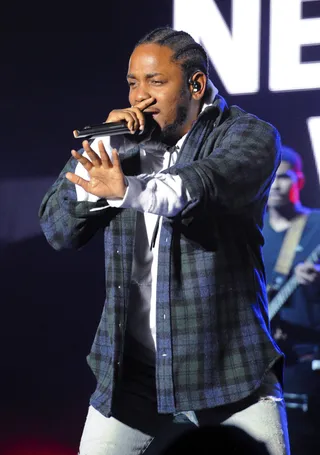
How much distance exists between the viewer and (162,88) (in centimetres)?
192

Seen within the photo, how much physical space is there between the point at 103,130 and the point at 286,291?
191 cm

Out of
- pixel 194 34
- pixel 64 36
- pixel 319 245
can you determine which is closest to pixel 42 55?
pixel 64 36

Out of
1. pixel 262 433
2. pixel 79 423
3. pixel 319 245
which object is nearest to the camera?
pixel 262 433

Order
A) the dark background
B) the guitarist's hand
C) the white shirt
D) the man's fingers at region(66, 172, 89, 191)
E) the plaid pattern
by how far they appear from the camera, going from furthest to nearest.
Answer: the dark background
the guitarist's hand
the white shirt
the plaid pattern
the man's fingers at region(66, 172, 89, 191)

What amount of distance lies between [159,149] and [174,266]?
1.14ft

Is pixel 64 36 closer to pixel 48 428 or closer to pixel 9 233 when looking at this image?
pixel 9 233

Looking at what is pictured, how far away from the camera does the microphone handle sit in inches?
67.8

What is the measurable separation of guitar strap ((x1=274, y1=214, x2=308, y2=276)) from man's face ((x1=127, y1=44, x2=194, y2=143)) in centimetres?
159

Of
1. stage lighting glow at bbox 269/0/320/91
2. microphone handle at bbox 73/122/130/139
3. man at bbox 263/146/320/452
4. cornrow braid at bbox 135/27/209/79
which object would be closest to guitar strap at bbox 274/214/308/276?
man at bbox 263/146/320/452

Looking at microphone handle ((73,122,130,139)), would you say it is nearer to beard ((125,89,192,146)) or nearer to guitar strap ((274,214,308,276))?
beard ((125,89,192,146))

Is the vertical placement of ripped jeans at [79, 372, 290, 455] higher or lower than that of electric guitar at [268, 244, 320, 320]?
higher

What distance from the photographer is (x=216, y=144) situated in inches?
72.2

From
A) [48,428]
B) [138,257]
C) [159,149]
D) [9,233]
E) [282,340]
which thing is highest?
[159,149]

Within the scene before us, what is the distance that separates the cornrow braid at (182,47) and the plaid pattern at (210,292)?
25 centimetres
